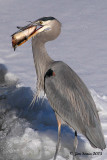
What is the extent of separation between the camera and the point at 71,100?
4270 mm

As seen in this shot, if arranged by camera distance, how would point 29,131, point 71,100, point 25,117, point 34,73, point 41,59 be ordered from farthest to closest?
point 34,73 < point 25,117 < point 29,131 < point 41,59 < point 71,100

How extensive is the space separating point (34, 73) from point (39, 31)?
2835mm

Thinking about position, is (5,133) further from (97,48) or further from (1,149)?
(97,48)

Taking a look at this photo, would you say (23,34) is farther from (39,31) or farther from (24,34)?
(39,31)

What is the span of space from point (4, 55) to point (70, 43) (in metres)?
1.84

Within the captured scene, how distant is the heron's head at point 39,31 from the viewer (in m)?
4.43

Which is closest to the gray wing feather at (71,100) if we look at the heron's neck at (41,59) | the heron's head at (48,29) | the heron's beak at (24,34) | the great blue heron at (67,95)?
the great blue heron at (67,95)

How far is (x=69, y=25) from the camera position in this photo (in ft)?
35.5

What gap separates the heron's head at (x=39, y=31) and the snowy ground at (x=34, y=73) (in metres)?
1.25

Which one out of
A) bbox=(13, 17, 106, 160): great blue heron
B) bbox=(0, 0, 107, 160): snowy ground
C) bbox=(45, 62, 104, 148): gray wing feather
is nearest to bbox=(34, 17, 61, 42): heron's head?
bbox=(13, 17, 106, 160): great blue heron

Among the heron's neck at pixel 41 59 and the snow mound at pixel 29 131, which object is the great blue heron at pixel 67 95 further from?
the snow mound at pixel 29 131

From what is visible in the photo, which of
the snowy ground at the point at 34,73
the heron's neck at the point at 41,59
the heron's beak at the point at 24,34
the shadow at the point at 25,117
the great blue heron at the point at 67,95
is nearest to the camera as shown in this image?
the great blue heron at the point at 67,95

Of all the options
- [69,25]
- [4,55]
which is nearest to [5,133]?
[4,55]

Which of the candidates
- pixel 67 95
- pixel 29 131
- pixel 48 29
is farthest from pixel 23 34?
pixel 29 131
